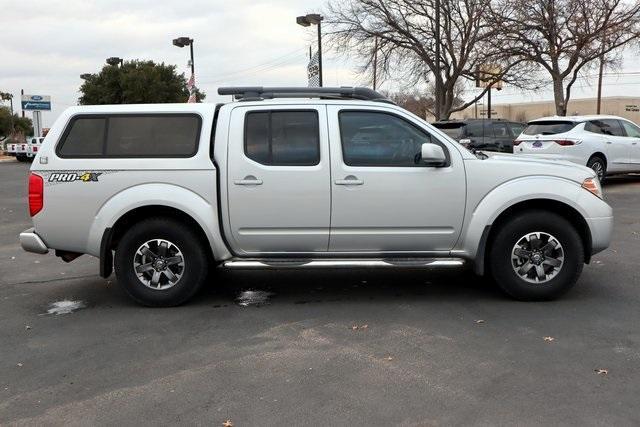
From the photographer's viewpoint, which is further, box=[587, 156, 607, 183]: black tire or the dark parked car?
the dark parked car

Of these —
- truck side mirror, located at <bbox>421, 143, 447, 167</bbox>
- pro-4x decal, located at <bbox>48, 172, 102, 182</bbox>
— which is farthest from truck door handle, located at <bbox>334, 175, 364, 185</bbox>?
pro-4x decal, located at <bbox>48, 172, 102, 182</bbox>

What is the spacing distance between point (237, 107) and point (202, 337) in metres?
2.20

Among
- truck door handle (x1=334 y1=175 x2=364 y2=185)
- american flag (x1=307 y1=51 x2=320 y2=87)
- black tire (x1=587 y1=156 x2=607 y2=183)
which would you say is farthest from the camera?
american flag (x1=307 y1=51 x2=320 y2=87)

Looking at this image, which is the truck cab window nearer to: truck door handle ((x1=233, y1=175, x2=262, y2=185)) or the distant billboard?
truck door handle ((x1=233, y1=175, x2=262, y2=185))

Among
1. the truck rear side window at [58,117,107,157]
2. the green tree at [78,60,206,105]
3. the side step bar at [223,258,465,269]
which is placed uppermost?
the green tree at [78,60,206,105]

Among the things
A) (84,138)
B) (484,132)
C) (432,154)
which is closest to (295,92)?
(432,154)

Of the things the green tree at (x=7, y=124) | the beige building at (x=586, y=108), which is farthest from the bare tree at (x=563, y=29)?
the green tree at (x=7, y=124)

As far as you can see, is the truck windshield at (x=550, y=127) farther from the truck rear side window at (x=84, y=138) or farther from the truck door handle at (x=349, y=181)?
the truck rear side window at (x=84, y=138)


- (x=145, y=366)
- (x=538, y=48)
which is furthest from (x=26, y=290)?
(x=538, y=48)

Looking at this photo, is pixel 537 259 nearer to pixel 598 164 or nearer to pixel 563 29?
pixel 598 164

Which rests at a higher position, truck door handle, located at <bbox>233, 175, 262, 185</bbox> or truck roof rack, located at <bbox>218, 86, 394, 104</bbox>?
truck roof rack, located at <bbox>218, 86, 394, 104</bbox>

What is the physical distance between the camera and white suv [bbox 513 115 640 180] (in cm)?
1429

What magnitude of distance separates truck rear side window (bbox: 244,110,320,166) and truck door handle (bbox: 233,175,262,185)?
178mm

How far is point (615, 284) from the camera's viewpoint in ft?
21.2
